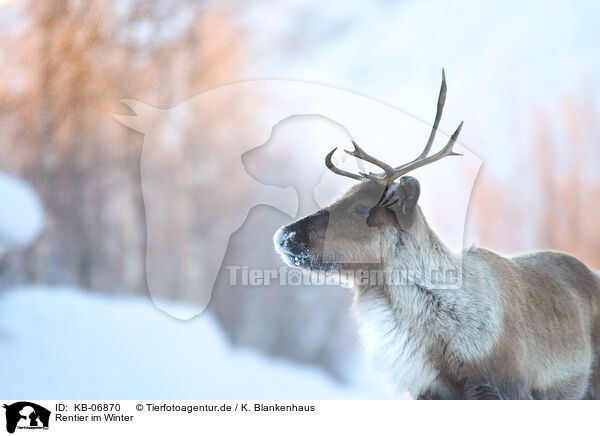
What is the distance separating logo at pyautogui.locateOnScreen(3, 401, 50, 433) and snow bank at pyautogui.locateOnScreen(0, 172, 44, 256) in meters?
1.11

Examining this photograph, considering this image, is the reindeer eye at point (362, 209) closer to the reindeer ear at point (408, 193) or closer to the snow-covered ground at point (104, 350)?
the reindeer ear at point (408, 193)

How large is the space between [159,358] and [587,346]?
1.60 m

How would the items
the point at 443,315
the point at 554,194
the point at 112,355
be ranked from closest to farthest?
the point at 443,315 < the point at 112,355 < the point at 554,194

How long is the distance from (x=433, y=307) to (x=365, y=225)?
10.2 inches

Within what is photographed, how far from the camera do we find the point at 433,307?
148 cm

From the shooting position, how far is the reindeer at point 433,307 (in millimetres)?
1451

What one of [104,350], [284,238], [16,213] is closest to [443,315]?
[284,238]

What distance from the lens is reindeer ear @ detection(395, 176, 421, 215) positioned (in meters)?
1.48

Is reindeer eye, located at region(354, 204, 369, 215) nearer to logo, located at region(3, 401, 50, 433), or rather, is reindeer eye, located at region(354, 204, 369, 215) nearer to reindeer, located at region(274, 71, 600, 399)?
reindeer, located at region(274, 71, 600, 399)

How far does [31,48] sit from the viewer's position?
263 cm

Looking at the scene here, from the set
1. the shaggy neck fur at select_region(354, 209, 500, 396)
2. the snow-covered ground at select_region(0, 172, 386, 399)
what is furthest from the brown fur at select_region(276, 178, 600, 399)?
the snow-covered ground at select_region(0, 172, 386, 399)

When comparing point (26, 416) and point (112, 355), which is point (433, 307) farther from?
point (112, 355)

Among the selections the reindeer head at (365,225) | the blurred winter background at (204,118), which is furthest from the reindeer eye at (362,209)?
the blurred winter background at (204,118)

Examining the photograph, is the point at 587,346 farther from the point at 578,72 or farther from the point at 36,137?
the point at 36,137
